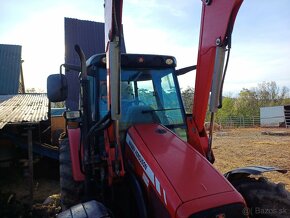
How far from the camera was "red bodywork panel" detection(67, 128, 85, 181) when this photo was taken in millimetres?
3734

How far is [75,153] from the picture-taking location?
3896 mm

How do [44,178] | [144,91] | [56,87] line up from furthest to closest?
[44,178], [144,91], [56,87]

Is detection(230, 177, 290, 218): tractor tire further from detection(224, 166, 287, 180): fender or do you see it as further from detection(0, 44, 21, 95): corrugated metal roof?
detection(0, 44, 21, 95): corrugated metal roof

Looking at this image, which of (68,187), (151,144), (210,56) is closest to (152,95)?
(210,56)

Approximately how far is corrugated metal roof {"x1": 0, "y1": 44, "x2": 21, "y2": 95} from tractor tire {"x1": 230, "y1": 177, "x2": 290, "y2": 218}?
1395 cm

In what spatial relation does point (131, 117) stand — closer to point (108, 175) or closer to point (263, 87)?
point (108, 175)

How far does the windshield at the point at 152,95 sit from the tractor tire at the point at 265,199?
999 mm

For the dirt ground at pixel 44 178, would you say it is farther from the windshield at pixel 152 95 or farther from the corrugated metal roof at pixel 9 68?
the corrugated metal roof at pixel 9 68

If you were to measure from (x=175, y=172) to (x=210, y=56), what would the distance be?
133 cm

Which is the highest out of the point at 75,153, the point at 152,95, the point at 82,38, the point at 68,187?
the point at 82,38

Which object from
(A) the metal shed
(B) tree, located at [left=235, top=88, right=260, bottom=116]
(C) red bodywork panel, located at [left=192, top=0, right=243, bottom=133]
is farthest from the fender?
(B) tree, located at [left=235, top=88, right=260, bottom=116]

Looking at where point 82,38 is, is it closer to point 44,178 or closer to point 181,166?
point 44,178

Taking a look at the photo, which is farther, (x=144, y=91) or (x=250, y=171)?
(x=144, y=91)

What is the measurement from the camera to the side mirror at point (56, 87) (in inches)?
134
